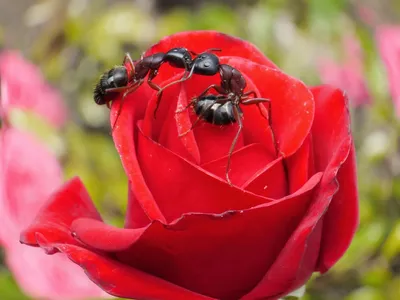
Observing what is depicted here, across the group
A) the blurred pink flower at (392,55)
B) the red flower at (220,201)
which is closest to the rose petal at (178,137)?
the red flower at (220,201)

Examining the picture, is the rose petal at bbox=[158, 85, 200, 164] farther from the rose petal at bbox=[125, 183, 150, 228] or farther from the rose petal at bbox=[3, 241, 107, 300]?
the rose petal at bbox=[3, 241, 107, 300]

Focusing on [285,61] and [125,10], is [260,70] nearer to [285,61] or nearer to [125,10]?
[285,61]

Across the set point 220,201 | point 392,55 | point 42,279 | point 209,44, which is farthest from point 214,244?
point 392,55

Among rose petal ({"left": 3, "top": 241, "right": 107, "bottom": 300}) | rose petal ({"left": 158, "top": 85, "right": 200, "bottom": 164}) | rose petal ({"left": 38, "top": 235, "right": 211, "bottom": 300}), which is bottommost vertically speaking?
rose petal ({"left": 3, "top": 241, "right": 107, "bottom": 300})

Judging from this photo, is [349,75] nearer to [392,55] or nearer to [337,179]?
[392,55]

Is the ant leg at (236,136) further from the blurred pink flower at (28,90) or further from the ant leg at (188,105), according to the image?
the blurred pink flower at (28,90)

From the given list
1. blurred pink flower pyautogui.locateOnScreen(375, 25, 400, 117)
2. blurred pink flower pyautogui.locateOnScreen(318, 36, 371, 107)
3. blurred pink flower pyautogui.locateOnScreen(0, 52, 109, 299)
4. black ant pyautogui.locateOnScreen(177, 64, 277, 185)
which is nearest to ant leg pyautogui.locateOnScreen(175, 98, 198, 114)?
black ant pyautogui.locateOnScreen(177, 64, 277, 185)

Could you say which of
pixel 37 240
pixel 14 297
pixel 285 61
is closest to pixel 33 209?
pixel 14 297
